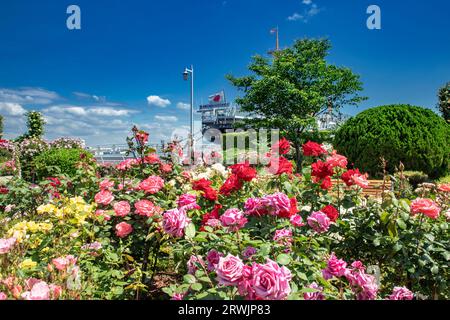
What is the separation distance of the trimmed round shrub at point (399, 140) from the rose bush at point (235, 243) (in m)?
6.26

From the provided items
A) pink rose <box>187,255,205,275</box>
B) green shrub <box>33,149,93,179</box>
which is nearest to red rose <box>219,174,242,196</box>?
pink rose <box>187,255,205,275</box>

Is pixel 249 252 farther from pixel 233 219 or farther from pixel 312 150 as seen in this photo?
pixel 312 150

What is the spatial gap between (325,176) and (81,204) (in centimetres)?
179

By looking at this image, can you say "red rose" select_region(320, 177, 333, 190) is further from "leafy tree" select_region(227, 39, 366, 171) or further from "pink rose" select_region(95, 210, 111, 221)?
"leafy tree" select_region(227, 39, 366, 171)

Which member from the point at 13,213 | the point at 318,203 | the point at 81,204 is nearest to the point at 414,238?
the point at 318,203

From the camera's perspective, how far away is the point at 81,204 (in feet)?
8.38

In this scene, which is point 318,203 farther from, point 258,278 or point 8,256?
point 8,256

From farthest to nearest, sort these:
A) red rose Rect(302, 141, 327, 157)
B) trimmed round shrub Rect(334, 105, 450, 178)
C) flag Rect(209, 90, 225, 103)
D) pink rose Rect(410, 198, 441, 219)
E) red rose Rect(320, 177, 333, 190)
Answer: flag Rect(209, 90, 225, 103), trimmed round shrub Rect(334, 105, 450, 178), red rose Rect(302, 141, 327, 157), red rose Rect(320, 177, 333, 190), pink rose Rect(410, 198, 441, 219)

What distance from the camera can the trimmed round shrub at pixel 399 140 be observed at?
9188mm

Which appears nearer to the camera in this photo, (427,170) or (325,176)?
(325,176)

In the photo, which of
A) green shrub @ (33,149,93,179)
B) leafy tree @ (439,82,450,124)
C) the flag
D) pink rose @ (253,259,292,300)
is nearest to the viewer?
pink rose @ (253,259,292,300)

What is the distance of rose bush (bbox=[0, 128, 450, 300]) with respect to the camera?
172 centimetres

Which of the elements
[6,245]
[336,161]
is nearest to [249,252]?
[336,161]

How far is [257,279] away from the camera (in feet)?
4.39
